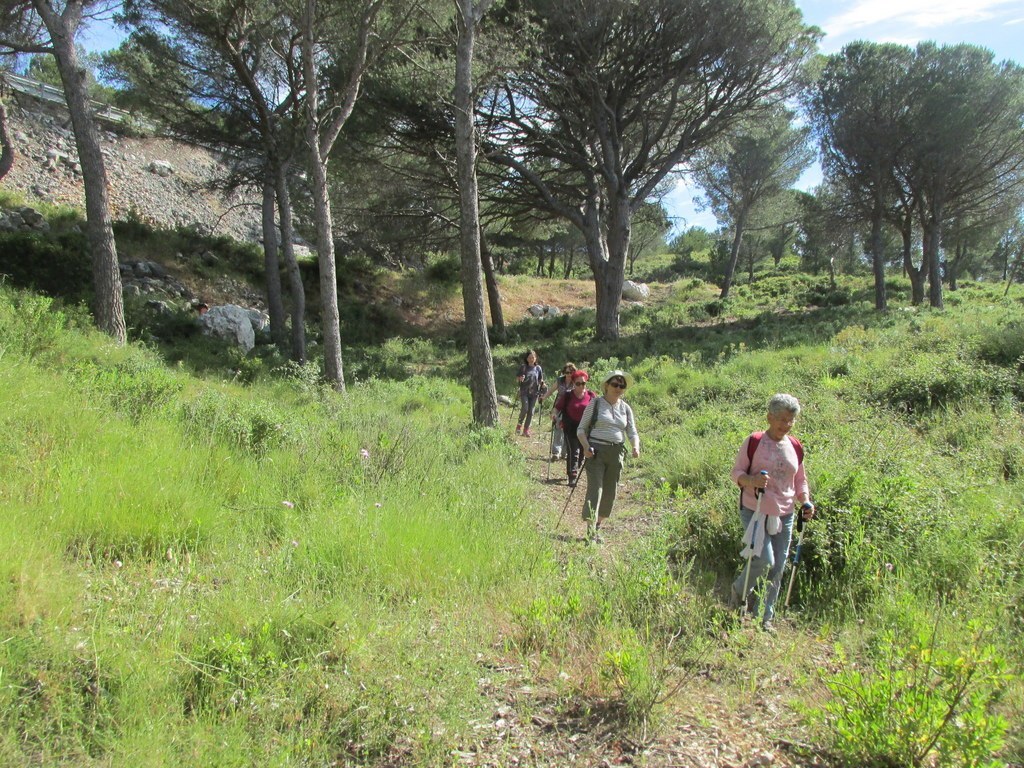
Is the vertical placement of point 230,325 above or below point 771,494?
above

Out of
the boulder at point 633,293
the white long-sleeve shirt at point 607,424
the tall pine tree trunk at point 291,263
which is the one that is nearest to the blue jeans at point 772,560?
the white long-sleeve shirt at point 607,424

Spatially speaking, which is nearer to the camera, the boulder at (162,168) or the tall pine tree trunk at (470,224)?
the tall pine tree trunk at (470,224)

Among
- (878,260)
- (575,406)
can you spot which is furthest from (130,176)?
(878,260)

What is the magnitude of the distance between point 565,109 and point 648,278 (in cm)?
3364

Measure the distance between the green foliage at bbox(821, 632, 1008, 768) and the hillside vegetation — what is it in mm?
12

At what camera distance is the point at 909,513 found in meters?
4.54

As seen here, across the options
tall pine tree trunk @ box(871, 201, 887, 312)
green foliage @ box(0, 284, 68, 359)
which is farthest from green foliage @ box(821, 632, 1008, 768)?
tall pine tree trunk @ box(871, 201, 887, 312)

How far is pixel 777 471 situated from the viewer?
392 cm

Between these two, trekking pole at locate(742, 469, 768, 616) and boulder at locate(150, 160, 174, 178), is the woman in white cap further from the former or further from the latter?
boulder at locate(150, 160, 174, 178)

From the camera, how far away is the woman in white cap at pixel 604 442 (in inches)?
216

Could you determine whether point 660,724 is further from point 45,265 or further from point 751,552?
point 45,265

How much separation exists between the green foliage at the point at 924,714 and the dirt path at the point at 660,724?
0.77 ft

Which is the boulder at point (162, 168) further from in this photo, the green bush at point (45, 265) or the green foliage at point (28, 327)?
the green foliage at point (28, 327)

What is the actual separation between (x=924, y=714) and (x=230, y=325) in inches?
646
